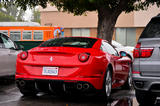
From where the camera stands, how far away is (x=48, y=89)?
7414 mm

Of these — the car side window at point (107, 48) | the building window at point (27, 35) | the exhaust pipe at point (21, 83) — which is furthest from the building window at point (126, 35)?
the exhaust pipe at point (21, 83)

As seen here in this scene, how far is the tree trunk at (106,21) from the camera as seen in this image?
559 inches

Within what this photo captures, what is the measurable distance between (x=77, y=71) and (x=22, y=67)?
4.03ft

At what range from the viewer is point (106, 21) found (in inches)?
563

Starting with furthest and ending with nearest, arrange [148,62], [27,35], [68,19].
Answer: [68,19] → [27,35] → [148,62]

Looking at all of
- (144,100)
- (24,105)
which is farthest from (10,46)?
(144,100)

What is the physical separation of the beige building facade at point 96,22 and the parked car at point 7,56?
26.8 m

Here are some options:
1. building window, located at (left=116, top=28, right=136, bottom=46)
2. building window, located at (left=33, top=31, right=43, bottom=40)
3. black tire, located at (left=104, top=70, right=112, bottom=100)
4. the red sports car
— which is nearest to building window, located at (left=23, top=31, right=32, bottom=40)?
building window, located at (left=33, top=31, right=43, bottom=40)

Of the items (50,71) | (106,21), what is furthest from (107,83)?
(106,21)

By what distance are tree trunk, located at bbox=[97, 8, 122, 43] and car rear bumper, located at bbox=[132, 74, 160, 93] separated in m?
7.95

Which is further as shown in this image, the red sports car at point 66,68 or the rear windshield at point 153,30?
the red sports car at point 66,68

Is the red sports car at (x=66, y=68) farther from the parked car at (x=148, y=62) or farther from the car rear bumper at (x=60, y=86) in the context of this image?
the parked car at (x=148, y=62)

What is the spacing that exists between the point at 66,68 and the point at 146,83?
169 centimetres

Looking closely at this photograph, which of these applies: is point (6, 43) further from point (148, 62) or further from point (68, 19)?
point (68, 19)
